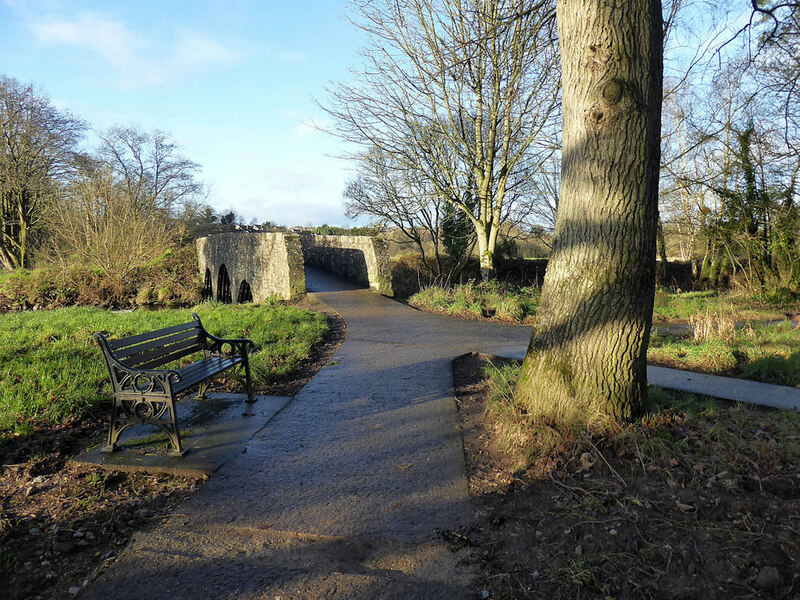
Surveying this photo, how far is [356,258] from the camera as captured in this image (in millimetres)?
18031

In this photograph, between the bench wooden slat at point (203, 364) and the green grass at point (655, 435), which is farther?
the bench wooden slat at point (203, 364)

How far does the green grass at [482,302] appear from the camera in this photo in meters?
10.7

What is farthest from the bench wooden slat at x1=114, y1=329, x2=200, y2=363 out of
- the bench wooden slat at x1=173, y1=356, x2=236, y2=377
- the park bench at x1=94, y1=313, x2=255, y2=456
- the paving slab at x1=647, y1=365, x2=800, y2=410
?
the paving slab at x1=647, y1=365, x2=800, y2=410

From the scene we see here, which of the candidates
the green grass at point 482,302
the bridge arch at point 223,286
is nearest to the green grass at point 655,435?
the green grass at point 482,302

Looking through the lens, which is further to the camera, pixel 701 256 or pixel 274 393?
pixel 701 256

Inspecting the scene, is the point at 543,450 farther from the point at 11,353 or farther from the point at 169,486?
the point at 11,353

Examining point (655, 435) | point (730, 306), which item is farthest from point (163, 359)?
point (730, 306)

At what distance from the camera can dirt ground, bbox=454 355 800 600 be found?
2256mm

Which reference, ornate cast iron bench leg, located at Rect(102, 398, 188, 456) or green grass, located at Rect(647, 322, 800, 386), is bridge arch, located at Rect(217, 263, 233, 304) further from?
green grass, located at Rect(647, 322, 800, 386)

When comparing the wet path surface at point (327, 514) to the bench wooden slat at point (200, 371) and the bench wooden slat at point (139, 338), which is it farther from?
the bench wooden slat at point (139, 338)

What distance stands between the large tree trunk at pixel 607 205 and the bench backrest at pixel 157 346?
3349 millimetres

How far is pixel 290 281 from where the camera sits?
14.0 m

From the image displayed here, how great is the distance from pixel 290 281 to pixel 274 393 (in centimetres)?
889

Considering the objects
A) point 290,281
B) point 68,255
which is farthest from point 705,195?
point 68,255
